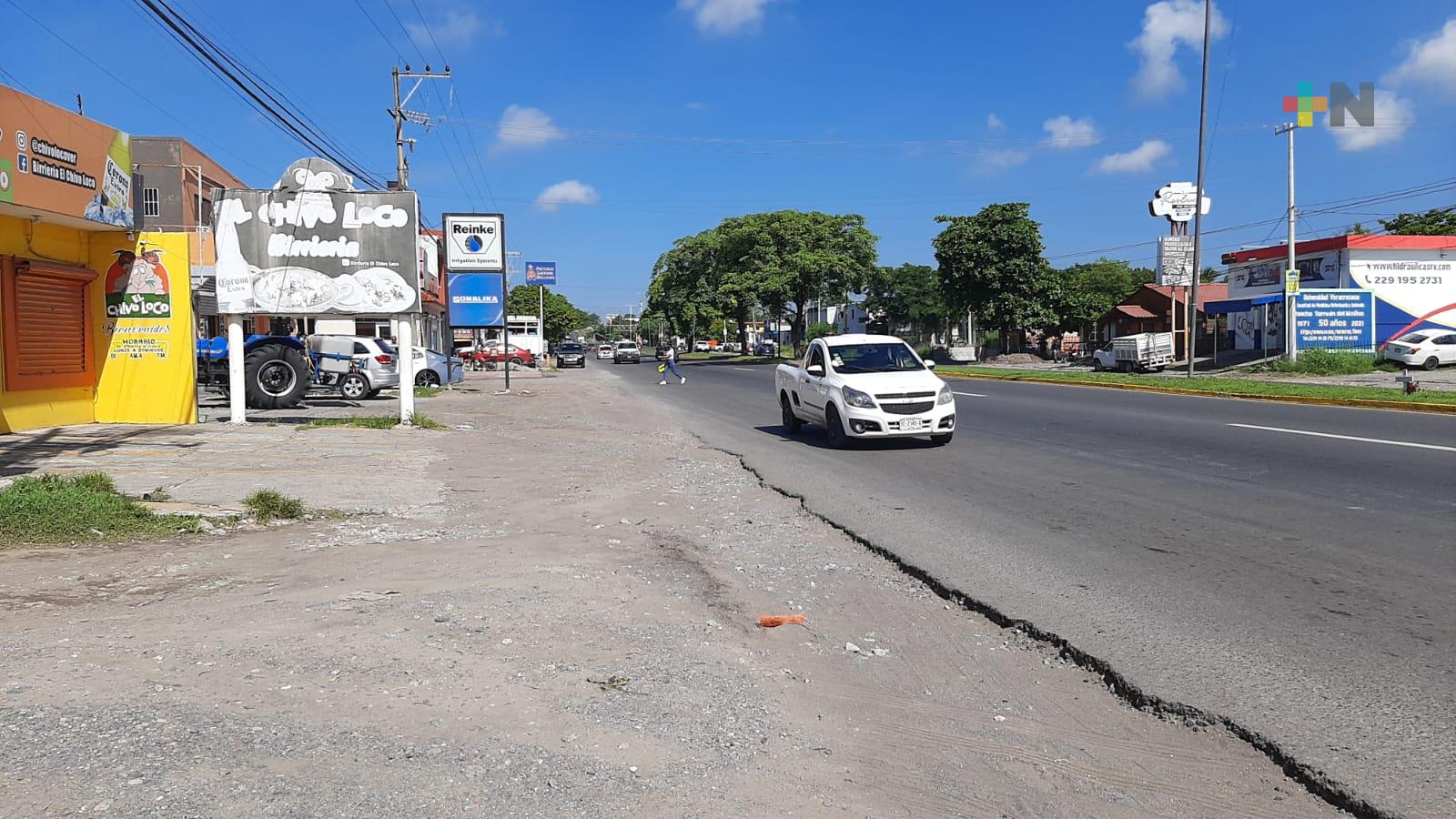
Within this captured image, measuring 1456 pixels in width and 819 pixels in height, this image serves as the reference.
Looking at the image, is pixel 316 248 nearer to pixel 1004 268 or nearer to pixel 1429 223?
pixel 1004 268

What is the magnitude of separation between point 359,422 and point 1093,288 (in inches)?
3390

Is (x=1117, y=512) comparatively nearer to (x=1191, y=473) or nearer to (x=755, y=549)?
(x=1191, y=473)

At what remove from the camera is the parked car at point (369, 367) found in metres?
24.4

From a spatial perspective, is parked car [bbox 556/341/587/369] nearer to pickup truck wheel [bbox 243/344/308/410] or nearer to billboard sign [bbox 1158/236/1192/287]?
billboard sign [bbox 1158/236/1192/287]

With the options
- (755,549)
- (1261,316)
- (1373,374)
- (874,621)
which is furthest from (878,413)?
(1261,316)

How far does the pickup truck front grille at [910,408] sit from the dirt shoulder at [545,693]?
6090mm

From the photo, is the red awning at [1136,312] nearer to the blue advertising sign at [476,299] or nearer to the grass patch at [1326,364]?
the grass patch at [1326,364]

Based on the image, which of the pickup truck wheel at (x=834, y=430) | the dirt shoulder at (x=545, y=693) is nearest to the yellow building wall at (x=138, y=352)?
the dirt shoulder at (x=545, y=693)

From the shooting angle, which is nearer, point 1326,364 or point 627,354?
point 1326,364

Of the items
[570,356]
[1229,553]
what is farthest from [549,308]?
[1229,553]

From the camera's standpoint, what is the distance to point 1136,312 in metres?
56.7

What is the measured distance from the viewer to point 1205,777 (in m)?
3.74

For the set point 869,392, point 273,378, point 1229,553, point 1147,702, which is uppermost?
point 273,378

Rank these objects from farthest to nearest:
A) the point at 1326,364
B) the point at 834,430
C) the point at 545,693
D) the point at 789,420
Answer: the point at 1326,364
the point at 789,420
the point at 834,430
the point at 545,693
